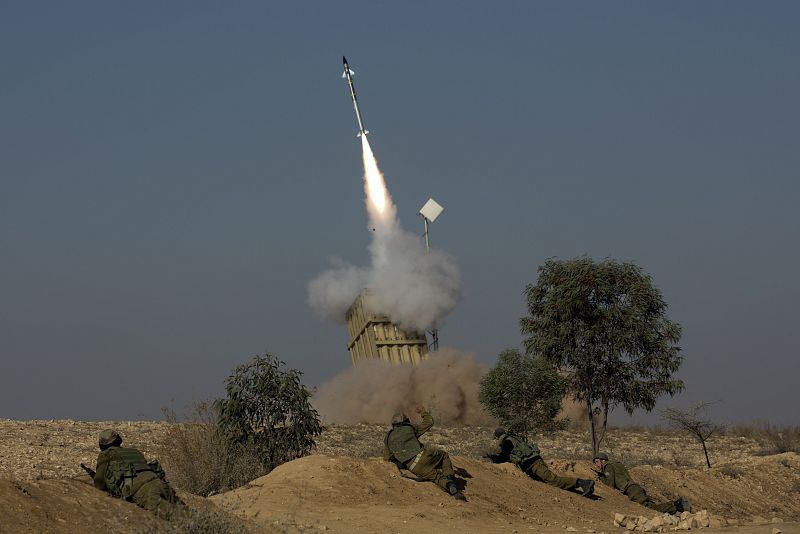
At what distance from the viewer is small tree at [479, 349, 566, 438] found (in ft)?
116

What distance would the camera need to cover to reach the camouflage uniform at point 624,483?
24.1m

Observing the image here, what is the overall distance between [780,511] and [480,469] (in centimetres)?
917

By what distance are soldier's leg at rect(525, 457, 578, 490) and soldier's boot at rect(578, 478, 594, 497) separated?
16cm

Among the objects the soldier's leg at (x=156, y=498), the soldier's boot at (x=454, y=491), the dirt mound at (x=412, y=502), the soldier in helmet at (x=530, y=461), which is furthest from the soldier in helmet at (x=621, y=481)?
the soldier's leg at (x=156, y=498)

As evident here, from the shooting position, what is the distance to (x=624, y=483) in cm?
2464

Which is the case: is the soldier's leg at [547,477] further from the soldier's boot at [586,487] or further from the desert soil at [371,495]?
the desert soil at [371,495]

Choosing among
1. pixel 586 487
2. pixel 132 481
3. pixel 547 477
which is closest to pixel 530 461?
pixel 547 477

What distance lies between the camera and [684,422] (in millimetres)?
34531

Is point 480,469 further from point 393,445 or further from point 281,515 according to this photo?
point 281,515

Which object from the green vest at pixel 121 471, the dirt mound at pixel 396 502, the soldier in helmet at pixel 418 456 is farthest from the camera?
the soldier in helmet at pixel 418 456

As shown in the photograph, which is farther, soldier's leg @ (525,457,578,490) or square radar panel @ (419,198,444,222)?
square radar panel @ (419,198,444,222)

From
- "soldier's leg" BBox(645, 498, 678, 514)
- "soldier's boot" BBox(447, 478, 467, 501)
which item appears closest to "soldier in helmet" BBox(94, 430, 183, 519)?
"soldier's boot" BBox(447, 478, 467, 501)

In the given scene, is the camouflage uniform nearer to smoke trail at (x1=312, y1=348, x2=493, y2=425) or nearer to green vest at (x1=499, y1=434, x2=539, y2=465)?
green vest at (x1=499, y1=434, x2=539, y2=465)

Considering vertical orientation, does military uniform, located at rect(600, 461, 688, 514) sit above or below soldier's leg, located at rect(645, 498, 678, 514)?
above
